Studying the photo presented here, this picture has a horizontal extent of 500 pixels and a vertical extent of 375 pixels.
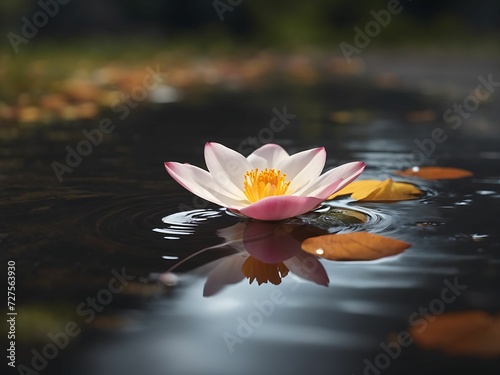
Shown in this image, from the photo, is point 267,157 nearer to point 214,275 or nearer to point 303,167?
point 303,167

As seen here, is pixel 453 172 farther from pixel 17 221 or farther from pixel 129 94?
pixel 129 94

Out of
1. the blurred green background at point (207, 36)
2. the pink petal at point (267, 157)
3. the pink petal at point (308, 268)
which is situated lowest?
the pink petal at point (308, 268)

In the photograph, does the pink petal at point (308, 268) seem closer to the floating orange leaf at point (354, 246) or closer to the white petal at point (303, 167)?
the floating orange leaf at point (354, 246)

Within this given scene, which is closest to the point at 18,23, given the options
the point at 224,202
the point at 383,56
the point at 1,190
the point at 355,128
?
the point at 383,56

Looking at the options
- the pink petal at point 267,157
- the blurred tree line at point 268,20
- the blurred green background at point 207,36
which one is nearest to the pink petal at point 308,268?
the pink petal at point 267,157

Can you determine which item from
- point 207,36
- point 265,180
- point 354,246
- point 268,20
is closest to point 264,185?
point 265,180

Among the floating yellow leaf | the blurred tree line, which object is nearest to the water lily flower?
the floating yellow leaf

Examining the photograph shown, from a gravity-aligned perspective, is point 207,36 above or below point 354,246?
above
